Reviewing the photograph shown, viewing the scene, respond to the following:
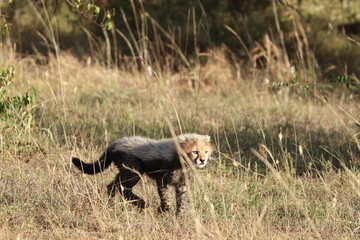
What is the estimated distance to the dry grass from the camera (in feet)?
13.7

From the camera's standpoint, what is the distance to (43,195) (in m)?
4.66

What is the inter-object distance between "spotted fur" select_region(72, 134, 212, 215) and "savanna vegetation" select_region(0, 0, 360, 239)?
121 millimetres

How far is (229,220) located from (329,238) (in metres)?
0.68

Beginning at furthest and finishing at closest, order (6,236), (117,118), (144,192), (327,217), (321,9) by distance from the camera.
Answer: (321,9) → (117,118) → (144,192) → (327,217) → (6,236)

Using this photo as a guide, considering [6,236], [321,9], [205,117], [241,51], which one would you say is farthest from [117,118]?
[321,9]

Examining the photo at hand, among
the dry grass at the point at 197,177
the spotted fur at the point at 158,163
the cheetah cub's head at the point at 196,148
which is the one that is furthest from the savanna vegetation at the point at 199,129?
the cheetah cub's head at the point at 196,148

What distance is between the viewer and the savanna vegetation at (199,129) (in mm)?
4309

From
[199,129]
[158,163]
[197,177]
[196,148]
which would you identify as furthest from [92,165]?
[199,129]

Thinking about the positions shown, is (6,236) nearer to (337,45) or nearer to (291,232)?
(291,232)

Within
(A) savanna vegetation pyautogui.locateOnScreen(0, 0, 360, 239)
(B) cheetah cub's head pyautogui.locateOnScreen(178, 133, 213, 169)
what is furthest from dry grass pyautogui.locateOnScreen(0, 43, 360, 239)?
(B) cheetah cub's head pyautogui.locateOnScreen(178, 133, 213, 169)

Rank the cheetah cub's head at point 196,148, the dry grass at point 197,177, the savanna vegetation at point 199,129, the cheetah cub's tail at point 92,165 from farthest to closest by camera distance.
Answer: the cheetah cub's tail at point 92,165 < the cheetah cub's head at point 196,148 < the savanna vegetation at point 199,129 < the dry grass at point 197,177

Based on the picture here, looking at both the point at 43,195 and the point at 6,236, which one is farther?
the point at 43,195

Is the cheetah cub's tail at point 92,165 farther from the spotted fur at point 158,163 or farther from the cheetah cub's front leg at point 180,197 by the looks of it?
the cheetah cub's front leg at point 180,197

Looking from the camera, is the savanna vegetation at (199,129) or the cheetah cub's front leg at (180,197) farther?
the cheetah cub's front leg at (180,197)
